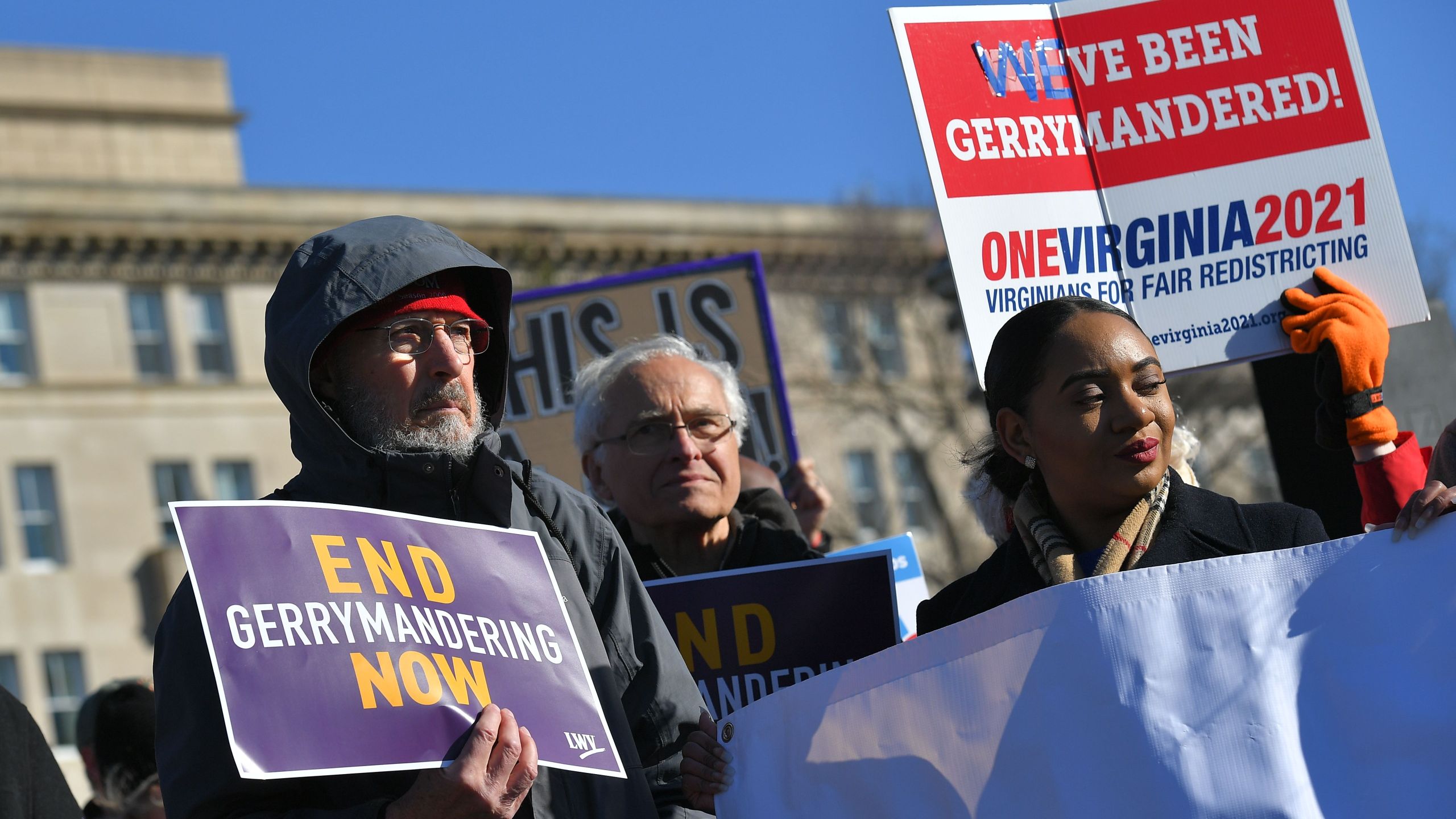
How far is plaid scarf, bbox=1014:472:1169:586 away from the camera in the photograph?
9.81ft

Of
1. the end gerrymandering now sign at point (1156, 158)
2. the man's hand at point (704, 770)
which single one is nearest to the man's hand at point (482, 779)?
the man's hand at point (704, 770)

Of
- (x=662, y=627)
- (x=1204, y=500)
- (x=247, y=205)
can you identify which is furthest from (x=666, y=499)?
(x=247, y=205)

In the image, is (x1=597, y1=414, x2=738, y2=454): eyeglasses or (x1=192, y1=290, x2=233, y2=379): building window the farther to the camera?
(x1=192, y1=290, x2=233, y2=379): building window

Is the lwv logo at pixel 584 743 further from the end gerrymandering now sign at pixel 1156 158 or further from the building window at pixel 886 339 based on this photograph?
the building window at pixel 886 339

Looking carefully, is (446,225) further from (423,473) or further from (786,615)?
(423,473)

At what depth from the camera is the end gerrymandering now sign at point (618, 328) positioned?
252 inches

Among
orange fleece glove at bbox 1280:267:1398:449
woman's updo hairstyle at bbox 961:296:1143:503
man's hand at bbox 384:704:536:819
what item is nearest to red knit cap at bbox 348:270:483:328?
man's hand at bbox 384:704:536:819

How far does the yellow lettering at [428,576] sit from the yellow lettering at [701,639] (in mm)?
925

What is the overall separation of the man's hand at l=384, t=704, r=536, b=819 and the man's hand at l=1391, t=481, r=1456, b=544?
125cm

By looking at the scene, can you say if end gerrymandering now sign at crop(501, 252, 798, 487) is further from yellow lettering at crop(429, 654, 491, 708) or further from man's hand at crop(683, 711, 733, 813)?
yellow lettering at crop(429, 654, 491, 708)

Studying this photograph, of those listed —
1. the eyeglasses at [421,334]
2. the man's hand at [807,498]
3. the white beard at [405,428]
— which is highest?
the eyeglasses at [421,334]

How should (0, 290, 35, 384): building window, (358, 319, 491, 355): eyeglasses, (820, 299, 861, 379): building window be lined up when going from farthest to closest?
1. (820, 299, 861, 379): building window
2. (0, 290, 35, 384): building window
3. (358, 319, 491, 355): eyeglasses

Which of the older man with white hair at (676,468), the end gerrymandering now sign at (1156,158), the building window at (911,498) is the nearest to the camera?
the end gerrymandering now sign at (1156,158)

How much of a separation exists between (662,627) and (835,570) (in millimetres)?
570
